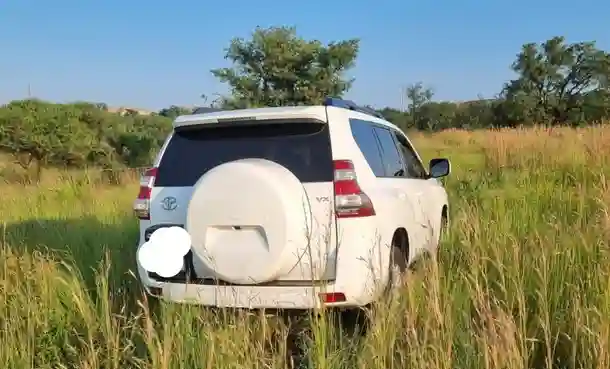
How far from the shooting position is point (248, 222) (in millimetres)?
3684

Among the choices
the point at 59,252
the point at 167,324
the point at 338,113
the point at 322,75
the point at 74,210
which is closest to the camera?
the point at 167,324

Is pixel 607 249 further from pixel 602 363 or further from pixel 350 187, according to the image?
pixel 350 187

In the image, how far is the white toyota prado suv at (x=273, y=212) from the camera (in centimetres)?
368

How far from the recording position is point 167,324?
3182 millimetres

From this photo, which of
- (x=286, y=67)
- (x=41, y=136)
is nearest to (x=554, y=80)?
(x=286, y=67)

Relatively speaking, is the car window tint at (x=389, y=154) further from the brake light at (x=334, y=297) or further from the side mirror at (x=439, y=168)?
the brake light at (x=334, y=297)

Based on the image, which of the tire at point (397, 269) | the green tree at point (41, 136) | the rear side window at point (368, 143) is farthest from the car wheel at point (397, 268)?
the green tree at point (41, 136)

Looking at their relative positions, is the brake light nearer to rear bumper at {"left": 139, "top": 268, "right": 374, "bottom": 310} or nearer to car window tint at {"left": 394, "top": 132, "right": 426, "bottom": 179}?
rear bumper at {"left": 139, "top": 268, "right": 374, "bottom": 310}

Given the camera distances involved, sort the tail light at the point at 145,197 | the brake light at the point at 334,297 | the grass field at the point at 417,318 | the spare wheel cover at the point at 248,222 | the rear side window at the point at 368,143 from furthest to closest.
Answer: the rear side window at the point at 368,143 → the tail light at the point at 145,197 → the brake light at the point at 334,297 → the spare wheel cover at the point at 248,222 → the grass field at the point at 417,318

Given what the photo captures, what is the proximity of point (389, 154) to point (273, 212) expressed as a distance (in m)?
2.04

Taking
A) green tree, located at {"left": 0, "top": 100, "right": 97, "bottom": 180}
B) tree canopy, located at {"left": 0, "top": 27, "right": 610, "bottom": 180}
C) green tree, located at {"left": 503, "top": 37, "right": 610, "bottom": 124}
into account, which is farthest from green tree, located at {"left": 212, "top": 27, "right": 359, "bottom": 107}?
green tree, located at {"left": 503, "top": 37, "right": 610, "bottom": 124}

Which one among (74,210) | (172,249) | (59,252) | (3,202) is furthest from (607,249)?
(3,202)

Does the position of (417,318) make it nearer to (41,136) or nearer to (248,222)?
(248,222)

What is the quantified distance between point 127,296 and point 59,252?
81.7 inches
